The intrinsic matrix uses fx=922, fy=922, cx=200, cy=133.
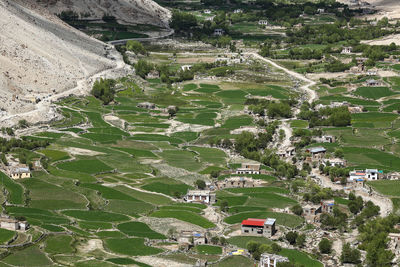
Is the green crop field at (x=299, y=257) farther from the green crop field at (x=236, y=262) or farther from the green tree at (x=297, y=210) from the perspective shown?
the green tree at (x=297, y=210)

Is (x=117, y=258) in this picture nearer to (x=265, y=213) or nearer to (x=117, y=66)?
(x=265, y=213)

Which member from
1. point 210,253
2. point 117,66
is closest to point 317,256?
point 210,253

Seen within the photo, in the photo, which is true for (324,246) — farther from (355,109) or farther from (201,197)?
(355,109)

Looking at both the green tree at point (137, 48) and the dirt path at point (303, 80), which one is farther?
the green tree at point (137, 48)

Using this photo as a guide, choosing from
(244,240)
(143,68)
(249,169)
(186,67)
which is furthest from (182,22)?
(244,240)

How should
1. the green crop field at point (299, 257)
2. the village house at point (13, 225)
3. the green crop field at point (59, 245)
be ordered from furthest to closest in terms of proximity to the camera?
the village house at point (13, 225)
the green crop field at point (59, 245)
the green crop field at point (299, 257)

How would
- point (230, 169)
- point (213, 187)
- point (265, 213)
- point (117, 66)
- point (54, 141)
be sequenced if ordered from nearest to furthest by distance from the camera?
point (265, 213), point (213, 187), point (230, 169), point (54, 141), point (117, 66)

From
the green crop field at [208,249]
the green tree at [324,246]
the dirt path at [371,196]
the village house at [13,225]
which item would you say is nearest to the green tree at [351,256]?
the green tree at [324,246]
